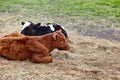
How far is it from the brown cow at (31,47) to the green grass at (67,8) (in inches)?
194

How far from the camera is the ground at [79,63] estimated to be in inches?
228

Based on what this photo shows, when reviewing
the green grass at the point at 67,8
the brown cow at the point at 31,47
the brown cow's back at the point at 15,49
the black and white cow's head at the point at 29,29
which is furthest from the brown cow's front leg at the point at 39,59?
the green grass at the point at 67,8

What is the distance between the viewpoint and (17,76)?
5672 mm

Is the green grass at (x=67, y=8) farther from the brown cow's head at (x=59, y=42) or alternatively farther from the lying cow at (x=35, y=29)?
the brown cow's head at (x=59, y=42)

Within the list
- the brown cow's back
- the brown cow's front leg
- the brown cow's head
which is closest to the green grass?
the brown cow's head

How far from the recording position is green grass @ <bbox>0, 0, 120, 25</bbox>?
37.8 feet

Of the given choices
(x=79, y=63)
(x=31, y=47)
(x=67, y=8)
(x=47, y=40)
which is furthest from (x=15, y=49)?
(x=67, y=8)

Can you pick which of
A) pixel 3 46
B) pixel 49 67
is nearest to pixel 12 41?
pixel 3 46

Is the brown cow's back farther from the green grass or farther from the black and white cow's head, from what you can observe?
the green grass

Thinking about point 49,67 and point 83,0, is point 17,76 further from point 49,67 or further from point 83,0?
point 83,0

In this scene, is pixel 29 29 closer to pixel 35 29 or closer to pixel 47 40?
pixel 35 29

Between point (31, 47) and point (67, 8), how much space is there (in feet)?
20.8

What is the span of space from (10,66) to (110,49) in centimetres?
258

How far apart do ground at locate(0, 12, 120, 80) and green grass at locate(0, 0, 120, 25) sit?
2180 mm
